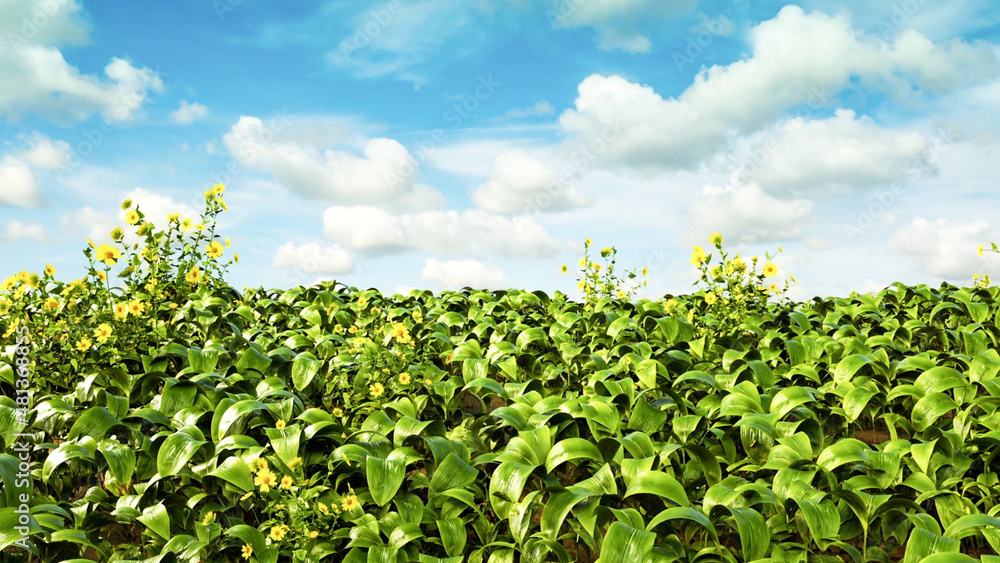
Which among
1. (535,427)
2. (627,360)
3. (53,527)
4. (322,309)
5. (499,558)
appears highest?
(322,309)

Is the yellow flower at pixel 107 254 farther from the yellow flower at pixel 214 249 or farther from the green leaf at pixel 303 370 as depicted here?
the green leaf at pixel 303 370

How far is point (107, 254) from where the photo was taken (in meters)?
5.29

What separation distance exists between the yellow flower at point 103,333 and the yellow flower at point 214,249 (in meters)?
1.79

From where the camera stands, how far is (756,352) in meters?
4.90

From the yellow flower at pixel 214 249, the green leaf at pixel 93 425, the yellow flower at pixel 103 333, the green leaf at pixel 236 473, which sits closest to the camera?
the green leaf at pixel 236 473

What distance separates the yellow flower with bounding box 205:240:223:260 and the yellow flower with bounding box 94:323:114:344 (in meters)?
1.79

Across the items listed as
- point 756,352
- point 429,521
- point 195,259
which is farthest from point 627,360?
point 195,259

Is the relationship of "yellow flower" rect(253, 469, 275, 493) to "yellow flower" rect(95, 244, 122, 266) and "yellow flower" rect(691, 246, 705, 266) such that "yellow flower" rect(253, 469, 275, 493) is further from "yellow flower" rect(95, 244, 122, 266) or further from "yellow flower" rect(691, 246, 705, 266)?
"yellow flower" rect(691, 246, 705, 266)

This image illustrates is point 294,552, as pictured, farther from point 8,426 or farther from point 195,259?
point 195,259

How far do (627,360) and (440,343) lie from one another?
1469 millimetres

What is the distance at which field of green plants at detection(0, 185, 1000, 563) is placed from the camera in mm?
2877

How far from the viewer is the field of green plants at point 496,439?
288 cm

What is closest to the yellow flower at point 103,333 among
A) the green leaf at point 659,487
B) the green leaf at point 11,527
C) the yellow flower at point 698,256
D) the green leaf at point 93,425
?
the green leaf at point 93,425

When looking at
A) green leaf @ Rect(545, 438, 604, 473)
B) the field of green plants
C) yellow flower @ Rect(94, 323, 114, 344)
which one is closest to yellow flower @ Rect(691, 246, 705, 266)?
the field of green plants
